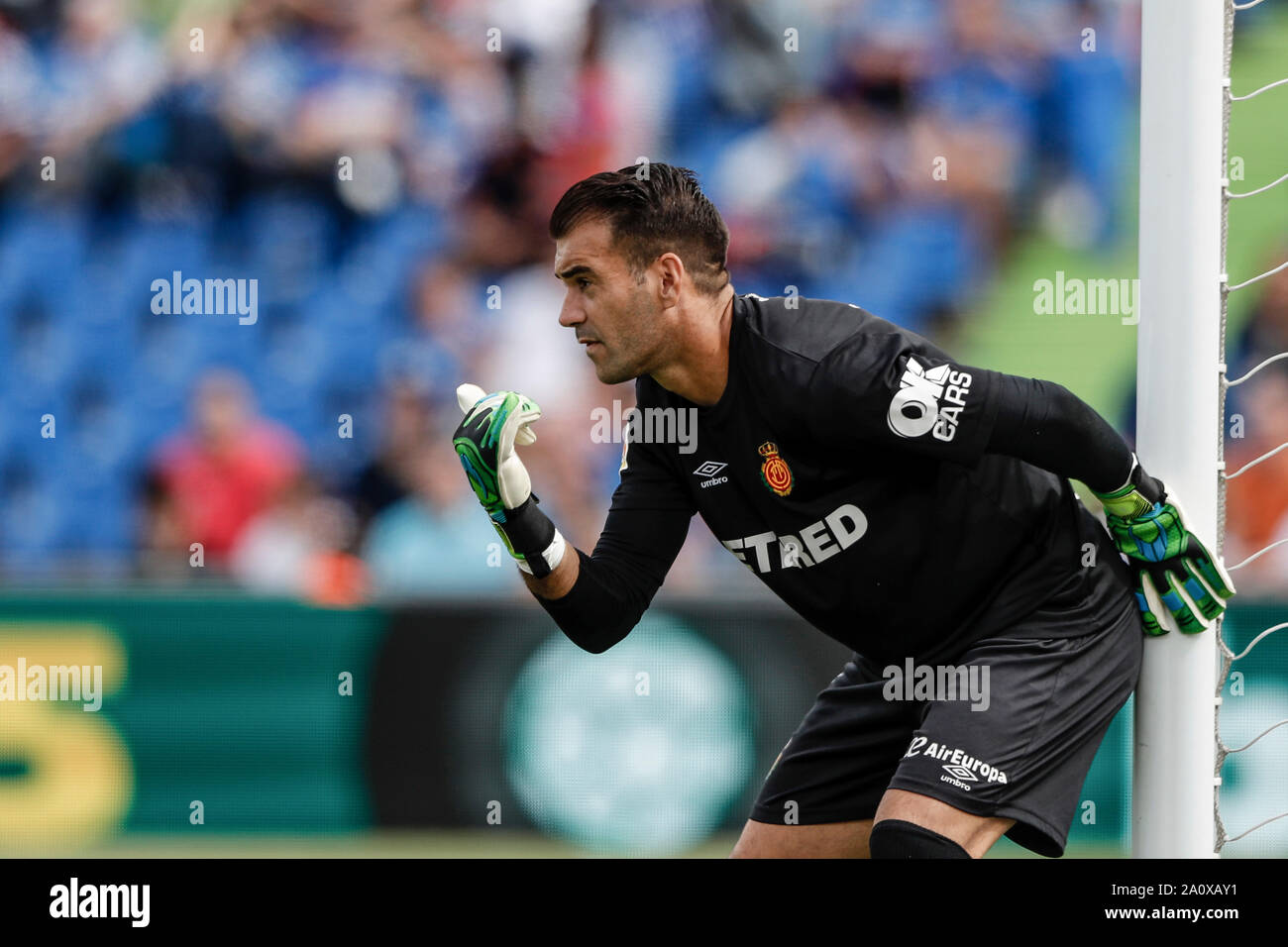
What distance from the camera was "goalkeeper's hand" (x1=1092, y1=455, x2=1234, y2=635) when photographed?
9.96ft

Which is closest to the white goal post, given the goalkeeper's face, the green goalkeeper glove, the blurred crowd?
the goalkeeper's face

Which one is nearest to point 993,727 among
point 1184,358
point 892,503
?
point 892,503

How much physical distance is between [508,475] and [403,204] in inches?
137

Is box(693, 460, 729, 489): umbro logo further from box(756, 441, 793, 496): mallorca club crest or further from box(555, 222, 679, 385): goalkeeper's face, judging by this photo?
box(555, 222, 679, 385): goalkeeper's face

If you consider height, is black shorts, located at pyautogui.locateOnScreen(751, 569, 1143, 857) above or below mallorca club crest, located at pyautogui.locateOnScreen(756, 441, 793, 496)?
below

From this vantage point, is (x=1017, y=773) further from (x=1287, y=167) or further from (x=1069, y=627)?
(x=1287, y=167)

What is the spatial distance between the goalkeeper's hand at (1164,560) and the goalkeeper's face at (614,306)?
3.23ft

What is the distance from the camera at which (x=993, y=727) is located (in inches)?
114

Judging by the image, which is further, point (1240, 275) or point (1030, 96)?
point (1030, 96)

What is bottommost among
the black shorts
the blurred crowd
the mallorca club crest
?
the black shorts

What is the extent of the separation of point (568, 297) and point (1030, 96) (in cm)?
363

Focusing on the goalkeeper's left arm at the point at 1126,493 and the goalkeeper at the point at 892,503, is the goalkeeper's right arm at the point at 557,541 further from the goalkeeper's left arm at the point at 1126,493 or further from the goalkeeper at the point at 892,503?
the goalkeeper's left arm at the point at 1126,493
